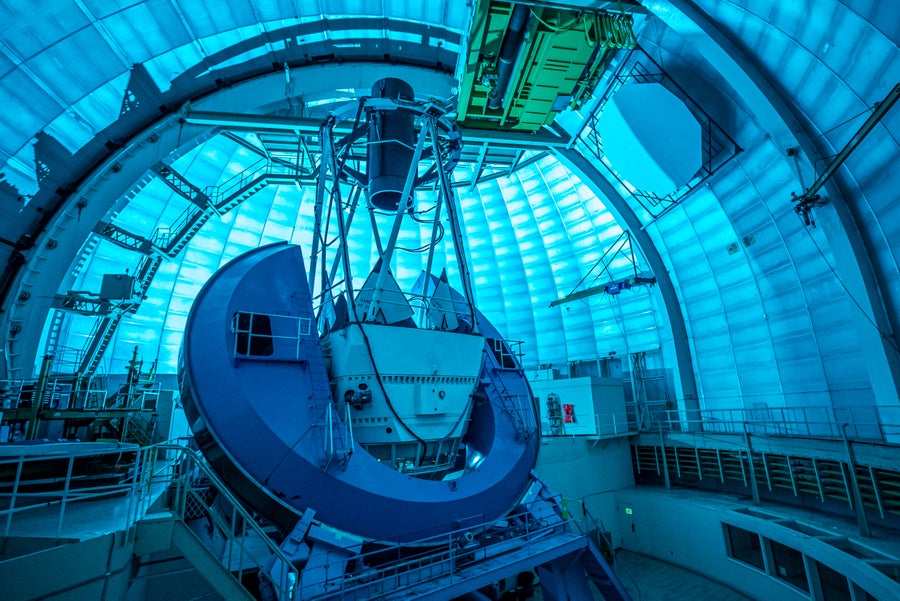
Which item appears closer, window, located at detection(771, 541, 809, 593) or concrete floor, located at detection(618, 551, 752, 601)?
window, located at detection(771, 541, 809, 593)

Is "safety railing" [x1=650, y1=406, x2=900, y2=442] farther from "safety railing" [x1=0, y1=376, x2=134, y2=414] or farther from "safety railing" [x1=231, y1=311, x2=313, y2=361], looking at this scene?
"safety railing" [x1=0, y1=376, x2=134, y2=414]

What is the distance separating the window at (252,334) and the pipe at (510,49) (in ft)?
30.9

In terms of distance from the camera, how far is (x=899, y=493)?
35.8ft

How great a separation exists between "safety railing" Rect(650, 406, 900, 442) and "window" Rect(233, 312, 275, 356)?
558 inches

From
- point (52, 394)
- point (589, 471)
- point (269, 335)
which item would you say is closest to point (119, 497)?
point (269, 335)

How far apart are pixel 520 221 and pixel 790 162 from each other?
15022 mm

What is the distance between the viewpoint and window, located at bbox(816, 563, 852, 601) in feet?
38.8

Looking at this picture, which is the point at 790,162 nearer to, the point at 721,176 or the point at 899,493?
the point at 721,176

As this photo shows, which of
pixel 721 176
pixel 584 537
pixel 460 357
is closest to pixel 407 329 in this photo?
pixel 460 357

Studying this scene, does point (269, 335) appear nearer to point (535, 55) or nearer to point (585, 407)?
point (535, 55)

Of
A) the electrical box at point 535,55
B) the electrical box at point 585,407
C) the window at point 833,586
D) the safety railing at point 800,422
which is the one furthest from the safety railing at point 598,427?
the electrical box at point 535,55

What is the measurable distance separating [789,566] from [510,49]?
1720 centimetres

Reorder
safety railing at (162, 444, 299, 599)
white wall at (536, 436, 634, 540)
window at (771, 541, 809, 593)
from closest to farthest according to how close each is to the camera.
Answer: safety railing at (162, 444, 299, 599) → window at (771, 541, 809, 593) → white wall at (536, 436, 634, 540)

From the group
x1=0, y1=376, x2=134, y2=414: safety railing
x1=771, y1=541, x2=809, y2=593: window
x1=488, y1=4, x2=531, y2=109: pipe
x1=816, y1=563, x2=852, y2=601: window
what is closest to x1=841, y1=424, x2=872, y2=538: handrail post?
x1=816, y1=563, x2=852, y2=601: window
